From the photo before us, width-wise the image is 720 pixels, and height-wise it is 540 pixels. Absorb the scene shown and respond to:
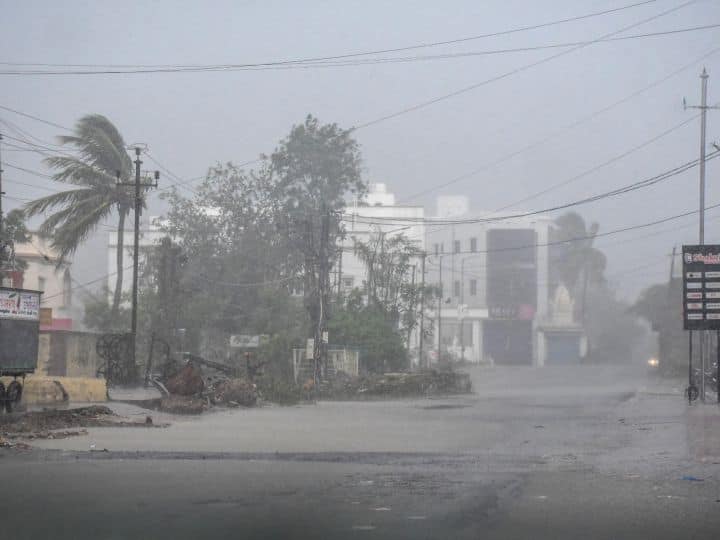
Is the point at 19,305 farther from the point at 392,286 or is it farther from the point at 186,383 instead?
A: the point at 392,286

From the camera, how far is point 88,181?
Result: 4941cm

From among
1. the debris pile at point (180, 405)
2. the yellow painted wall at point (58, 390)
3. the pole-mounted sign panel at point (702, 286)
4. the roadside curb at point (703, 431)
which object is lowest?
the debris pile at point (180, 405)

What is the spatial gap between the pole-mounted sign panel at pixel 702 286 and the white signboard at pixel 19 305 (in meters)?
22.4

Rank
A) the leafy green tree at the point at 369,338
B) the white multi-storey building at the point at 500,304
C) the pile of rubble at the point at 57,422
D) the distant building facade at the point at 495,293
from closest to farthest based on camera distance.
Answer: the pile of rubble at the point at 57,422 → the leafy green tree at the point at 369,338 → the distant building facade at the point at 495,293 → the white multi-storey building at the point at 500,304

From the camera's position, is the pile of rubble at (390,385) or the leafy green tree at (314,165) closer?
the pile of rubble at (390,385)

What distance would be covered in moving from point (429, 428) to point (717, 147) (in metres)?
22.6

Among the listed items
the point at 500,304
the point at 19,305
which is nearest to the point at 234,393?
the point at 19,305

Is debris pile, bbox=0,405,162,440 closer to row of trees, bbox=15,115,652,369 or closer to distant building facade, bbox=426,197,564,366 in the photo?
row of trees, bbox=15,115,652,369

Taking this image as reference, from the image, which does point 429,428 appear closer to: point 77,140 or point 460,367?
point 77,140

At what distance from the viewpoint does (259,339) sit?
174ft

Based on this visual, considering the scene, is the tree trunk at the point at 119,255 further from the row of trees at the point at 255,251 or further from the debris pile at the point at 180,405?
the debris pile at the point at 180,405

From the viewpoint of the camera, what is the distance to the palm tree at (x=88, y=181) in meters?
47.6

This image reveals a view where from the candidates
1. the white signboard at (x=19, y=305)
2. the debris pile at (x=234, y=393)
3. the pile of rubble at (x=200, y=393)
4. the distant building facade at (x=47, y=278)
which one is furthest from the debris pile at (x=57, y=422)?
the distant building facade at (x=47, y=278)

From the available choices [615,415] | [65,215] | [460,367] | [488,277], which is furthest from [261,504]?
[488,277]
